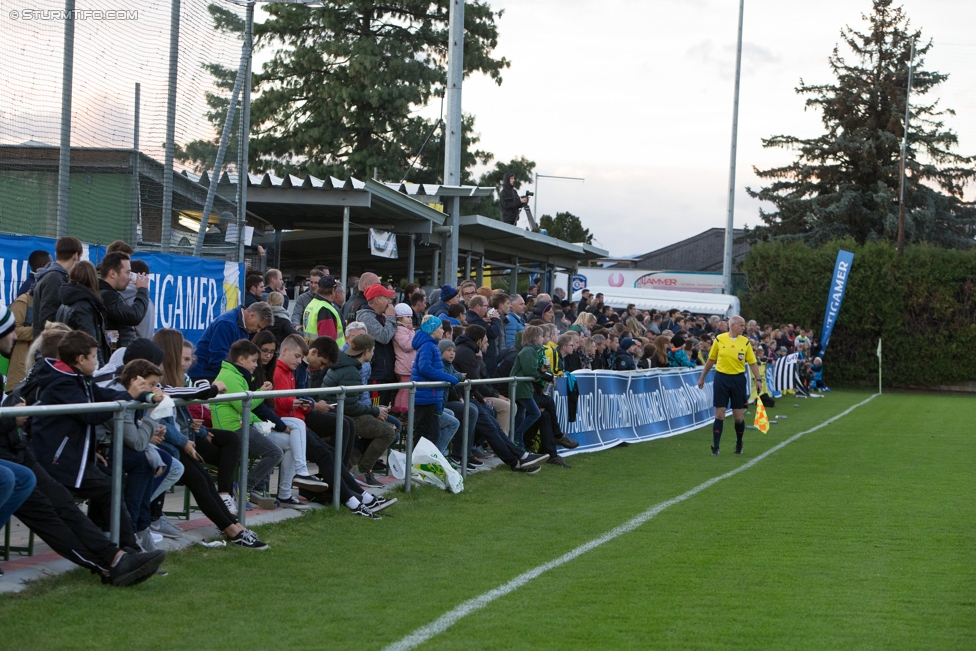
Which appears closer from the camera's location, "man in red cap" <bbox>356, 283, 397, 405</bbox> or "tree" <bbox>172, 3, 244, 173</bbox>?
"man in red cap" <bbox>356, 283, 397, 405</bbox>

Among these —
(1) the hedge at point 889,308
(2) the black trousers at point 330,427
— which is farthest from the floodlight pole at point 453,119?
(1) the hedge at point 889,308

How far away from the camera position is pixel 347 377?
961 cm

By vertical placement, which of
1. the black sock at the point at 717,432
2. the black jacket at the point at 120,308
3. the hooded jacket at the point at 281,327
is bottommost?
the black sock at the point at 717,432

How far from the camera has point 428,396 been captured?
10.9m

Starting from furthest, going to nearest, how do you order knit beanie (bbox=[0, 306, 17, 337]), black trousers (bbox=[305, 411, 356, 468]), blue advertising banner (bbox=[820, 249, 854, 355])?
blue advertising banner (bbox=[820, 249, 854, 355]) < black trousers (bbox=[305, 411, 356, 468]) < knit beanie (bbox=[0, 306, 17, 337])

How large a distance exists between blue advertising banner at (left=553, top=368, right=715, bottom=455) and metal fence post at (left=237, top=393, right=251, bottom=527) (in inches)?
284

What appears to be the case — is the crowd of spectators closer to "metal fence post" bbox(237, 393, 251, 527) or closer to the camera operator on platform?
"metal fence post" bbox(237, 393, 251, 527)

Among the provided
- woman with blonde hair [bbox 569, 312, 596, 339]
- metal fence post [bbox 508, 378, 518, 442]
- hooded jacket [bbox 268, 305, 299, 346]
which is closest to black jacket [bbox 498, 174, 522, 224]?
woman with blonde hair [bbox 569, 312, 596, 339]

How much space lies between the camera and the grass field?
18.1ft

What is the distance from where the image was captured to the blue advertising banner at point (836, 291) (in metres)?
40.1

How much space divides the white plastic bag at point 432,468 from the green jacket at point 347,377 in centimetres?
109

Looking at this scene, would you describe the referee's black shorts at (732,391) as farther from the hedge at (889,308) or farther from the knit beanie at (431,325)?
the hedge at (889,308)

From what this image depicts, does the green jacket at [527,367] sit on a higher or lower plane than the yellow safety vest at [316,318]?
lower

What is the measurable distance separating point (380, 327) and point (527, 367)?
2219mm
